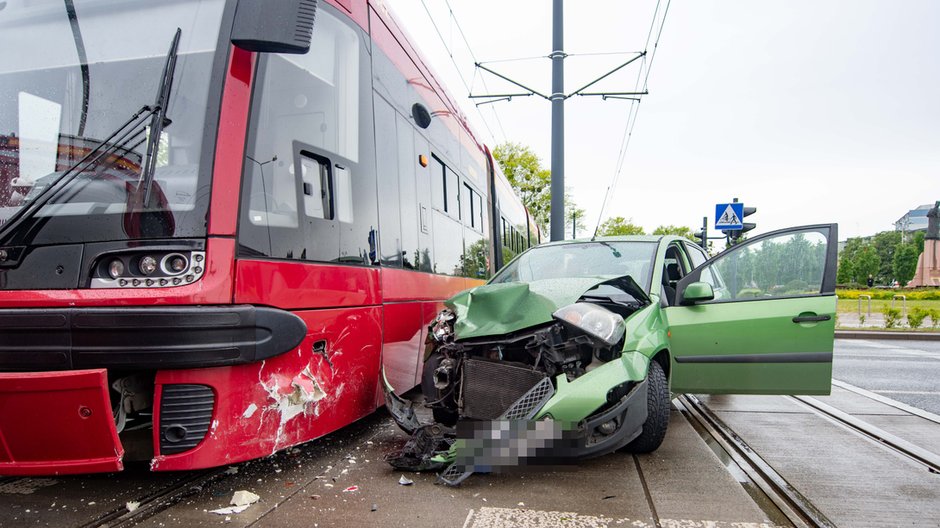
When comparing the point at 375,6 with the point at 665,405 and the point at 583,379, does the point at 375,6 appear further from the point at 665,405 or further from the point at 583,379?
the point at 665,405

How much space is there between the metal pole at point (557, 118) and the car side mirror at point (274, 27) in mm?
9592

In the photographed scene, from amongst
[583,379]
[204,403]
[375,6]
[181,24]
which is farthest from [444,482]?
[375,6]

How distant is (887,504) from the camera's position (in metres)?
3.22

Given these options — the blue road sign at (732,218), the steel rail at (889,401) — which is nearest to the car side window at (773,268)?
the steel rail at (889,401)

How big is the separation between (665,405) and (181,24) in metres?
3.64

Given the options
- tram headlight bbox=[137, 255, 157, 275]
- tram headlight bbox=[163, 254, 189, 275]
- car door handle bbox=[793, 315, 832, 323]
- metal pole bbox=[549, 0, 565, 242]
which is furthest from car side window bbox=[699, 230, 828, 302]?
metal pole bbox=[549, 0, 565, 242]

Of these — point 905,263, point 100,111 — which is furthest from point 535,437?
point 905,263

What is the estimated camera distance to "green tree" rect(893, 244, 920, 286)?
85294mm

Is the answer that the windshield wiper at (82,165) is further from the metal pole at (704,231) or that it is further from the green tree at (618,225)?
the green tree at (618,225)

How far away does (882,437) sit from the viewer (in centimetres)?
471

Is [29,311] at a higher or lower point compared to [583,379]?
higher

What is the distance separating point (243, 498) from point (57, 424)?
0.97 metres

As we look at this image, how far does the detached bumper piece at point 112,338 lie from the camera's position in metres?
2.78

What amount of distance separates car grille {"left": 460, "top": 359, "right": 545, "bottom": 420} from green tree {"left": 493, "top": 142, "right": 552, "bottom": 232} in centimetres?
3508
